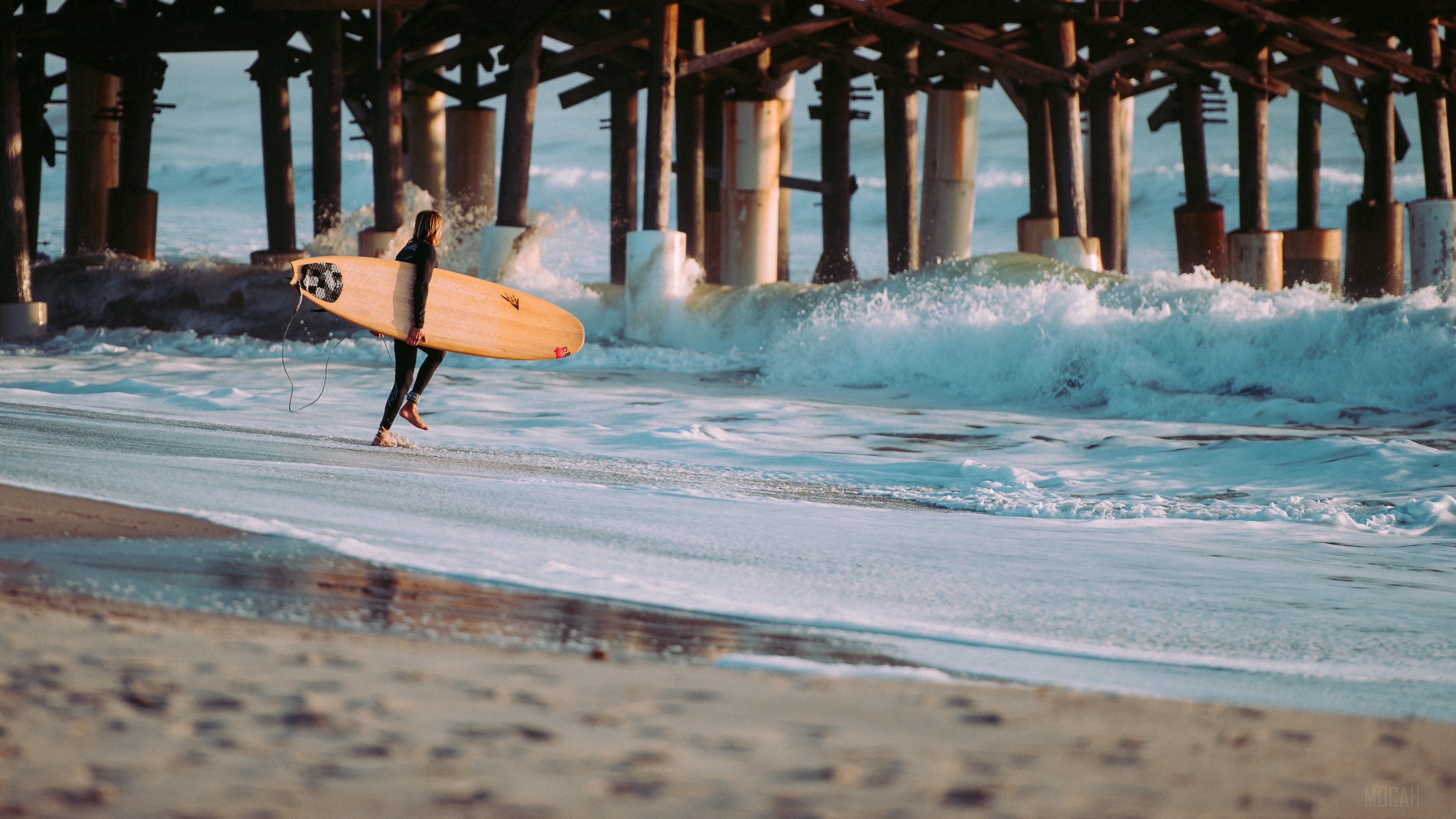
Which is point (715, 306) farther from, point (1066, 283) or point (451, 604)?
point (451, 604)

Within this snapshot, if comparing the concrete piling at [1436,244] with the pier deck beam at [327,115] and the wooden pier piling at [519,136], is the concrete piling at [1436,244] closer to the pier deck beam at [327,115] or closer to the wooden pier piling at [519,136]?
the wooden pier piling at [519,136]


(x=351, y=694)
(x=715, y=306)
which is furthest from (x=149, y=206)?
(x=351, y=694)

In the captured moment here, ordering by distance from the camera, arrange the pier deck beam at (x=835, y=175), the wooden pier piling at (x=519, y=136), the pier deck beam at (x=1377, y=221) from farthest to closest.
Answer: the pier deck beam at (x=835, y=175) < the pier deck beam at (x=1377, y=221) < the wooden pier piling at (x=519, y=136)

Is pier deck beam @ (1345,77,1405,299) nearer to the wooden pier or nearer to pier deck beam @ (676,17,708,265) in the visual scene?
the wooden pier

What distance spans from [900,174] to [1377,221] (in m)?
5.39

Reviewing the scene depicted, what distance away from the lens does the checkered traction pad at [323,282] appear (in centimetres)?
653

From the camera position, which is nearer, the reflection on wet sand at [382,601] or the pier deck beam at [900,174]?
the reflection on wet sand at [382,601]

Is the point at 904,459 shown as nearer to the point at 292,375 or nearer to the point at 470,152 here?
the point at 292,375

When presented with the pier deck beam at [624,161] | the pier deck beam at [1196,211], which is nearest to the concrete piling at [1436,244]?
the pier deck beam at [1196,211]

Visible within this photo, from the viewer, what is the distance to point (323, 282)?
258 inches

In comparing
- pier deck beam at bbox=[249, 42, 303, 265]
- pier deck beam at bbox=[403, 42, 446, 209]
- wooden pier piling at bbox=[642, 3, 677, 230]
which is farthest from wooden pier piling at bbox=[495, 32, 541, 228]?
pier deck beam at bbox=[403, 42, 446, 209]

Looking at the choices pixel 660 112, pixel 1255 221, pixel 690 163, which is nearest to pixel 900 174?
pixel 690 163

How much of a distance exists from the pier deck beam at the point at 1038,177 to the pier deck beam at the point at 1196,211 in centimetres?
151

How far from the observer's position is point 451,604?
2.80m
